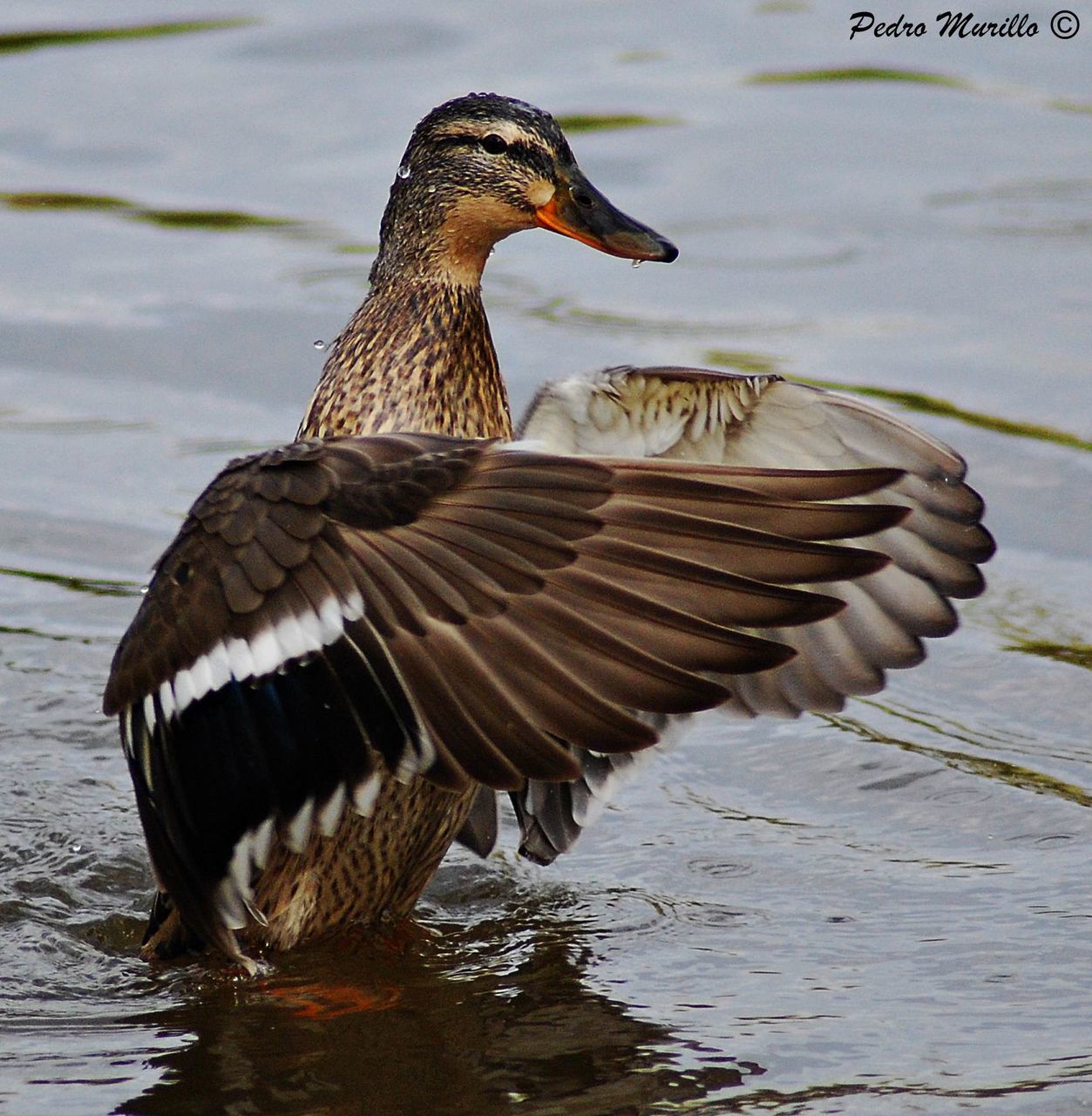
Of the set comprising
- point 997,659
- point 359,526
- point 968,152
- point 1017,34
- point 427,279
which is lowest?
point 997,659

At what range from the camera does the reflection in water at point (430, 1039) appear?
4.77 meters

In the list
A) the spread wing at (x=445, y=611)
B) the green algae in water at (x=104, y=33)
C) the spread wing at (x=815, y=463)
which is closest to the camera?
the spread wing at (x=445, y=611)

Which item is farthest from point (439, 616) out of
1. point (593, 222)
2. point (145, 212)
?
point (145, 212)

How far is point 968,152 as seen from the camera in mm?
11477

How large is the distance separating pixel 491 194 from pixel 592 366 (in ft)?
11.3

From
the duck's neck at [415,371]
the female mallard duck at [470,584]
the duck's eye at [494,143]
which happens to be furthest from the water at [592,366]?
the duck's eye at [494,143]

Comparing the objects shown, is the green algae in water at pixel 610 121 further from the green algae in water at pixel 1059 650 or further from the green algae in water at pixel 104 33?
the green algae in water at pixel 1059 650

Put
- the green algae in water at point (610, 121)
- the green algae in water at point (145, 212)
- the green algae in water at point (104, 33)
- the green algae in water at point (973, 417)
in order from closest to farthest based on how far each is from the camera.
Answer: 1. the green algae in water at point (973, 417)
2. the green algae in water at point (145, 212)
3. the green algae in water at point (610, 121)
4. the green algae in water at point (104, 33)

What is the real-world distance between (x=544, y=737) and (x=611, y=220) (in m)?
2.12

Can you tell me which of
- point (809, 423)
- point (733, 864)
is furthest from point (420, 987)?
point (809, 423)

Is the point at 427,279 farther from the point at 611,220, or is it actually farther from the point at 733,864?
the point at 733,864

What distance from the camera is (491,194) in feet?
19.3

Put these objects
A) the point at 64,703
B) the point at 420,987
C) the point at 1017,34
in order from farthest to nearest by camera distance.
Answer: the point at 1017,34 → the point at 64,703 → the point at 420,987

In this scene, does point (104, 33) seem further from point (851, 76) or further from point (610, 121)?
point (851, 76)
